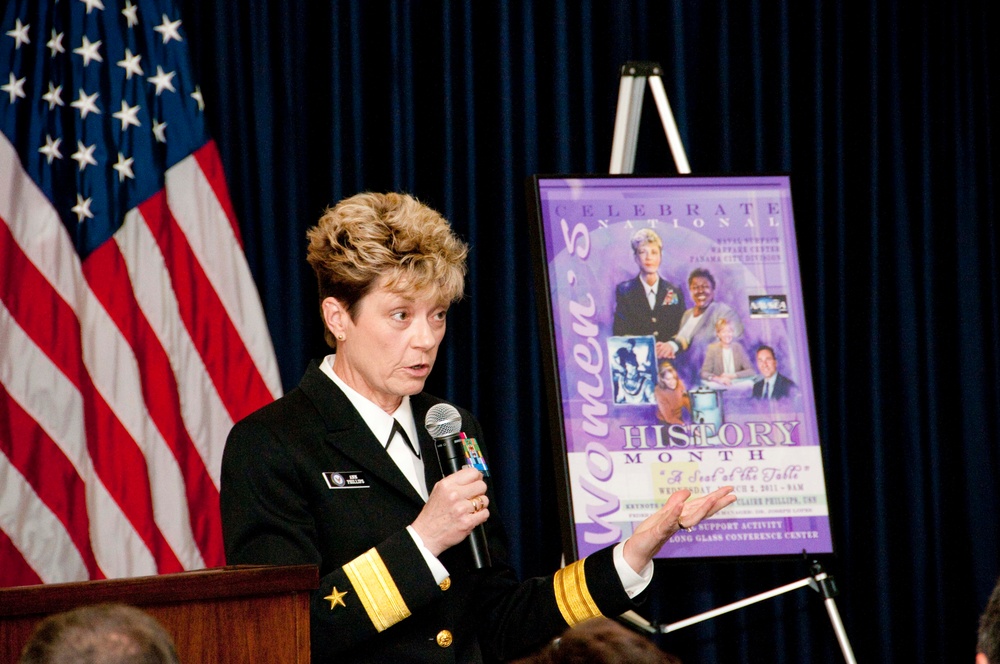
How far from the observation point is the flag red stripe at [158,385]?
3.48 meters

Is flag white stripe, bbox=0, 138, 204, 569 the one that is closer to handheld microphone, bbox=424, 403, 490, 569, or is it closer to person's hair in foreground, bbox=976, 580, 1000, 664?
handheld microphone, bbox=424, 403, 490, 569

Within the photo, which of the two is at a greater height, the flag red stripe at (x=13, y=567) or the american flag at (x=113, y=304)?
the american flag at (x=113, y=304)

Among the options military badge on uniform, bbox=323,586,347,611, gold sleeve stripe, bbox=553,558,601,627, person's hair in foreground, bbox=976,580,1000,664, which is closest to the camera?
person's hair in foreground, bbox=976,580,1000,664

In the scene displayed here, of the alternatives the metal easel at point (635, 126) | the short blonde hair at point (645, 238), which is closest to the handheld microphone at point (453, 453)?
the short blonde hair at point (645, 238)

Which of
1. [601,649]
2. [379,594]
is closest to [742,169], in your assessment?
[379,594]

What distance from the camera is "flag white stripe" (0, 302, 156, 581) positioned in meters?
3.35

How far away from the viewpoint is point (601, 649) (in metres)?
1.02

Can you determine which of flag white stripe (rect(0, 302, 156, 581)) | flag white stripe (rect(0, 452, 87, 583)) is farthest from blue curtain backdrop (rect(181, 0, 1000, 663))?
flag white stripe (rect(0, 452, 87, 583))

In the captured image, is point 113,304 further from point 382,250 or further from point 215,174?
point 382,250

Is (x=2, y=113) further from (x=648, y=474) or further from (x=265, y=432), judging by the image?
(x=648, y=474)

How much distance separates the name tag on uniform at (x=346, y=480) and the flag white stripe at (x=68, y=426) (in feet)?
4.74

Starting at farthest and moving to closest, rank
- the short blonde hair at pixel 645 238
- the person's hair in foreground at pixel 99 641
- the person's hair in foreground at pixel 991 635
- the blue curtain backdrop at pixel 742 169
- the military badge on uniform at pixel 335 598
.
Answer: the blue curtain backdrop at pixel 742 169
the short blonde hair at pixel 645 238
the military badge on uniform at pixel 335 598
the person's hair in foreground at pixel 991 635
the person's hair in foreground at pixel 99 641

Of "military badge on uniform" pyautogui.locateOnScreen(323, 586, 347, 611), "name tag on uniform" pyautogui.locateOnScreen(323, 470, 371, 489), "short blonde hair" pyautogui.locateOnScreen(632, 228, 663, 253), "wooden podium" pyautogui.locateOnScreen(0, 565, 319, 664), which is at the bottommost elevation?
"military badge on uniform" pyautogui.locateOnScreen(323, 586, 347, 611)

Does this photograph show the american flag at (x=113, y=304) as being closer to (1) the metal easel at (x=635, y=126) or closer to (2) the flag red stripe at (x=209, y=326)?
Result: (2) the flag red stripe at (x=209, y=326)
